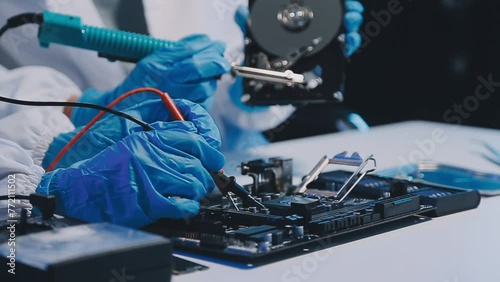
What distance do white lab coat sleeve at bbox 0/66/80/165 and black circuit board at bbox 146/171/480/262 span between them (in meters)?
0.46

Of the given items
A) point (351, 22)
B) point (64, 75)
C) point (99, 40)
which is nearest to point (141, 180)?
point (99, 40)

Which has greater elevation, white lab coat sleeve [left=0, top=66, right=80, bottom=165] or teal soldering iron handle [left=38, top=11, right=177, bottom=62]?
teal soldering iron handle [left=38, top=11, right=177, bottom=62]

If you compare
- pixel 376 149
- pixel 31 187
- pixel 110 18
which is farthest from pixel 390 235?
pixel 110 18

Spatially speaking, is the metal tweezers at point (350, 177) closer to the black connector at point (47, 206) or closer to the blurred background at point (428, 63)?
the black connector at point (47, 206)

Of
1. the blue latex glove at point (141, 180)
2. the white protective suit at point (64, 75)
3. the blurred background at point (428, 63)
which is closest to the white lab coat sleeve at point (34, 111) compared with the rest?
the white protective suit at point (64, 75)

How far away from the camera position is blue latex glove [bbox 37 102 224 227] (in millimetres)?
891

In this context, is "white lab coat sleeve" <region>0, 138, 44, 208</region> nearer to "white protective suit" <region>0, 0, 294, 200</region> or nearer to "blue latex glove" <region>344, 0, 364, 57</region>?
"white protective suit" <region>0, 0, 294, 200</region>

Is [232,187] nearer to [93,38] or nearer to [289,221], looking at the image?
[289,221]

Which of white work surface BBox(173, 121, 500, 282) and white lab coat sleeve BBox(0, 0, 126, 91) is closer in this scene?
white work surface BBox(173, 121, 500, 282)

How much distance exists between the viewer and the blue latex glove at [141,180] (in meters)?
0.89

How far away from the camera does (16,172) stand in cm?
100

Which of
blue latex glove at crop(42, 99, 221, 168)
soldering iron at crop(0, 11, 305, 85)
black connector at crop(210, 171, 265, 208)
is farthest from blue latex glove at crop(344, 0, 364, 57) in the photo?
black connector at crop(210, 171, 265, 208)

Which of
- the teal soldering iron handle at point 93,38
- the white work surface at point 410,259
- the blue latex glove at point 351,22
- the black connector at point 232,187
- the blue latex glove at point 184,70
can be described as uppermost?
the blue latex glove at point 351,22

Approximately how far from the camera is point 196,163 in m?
0.94
